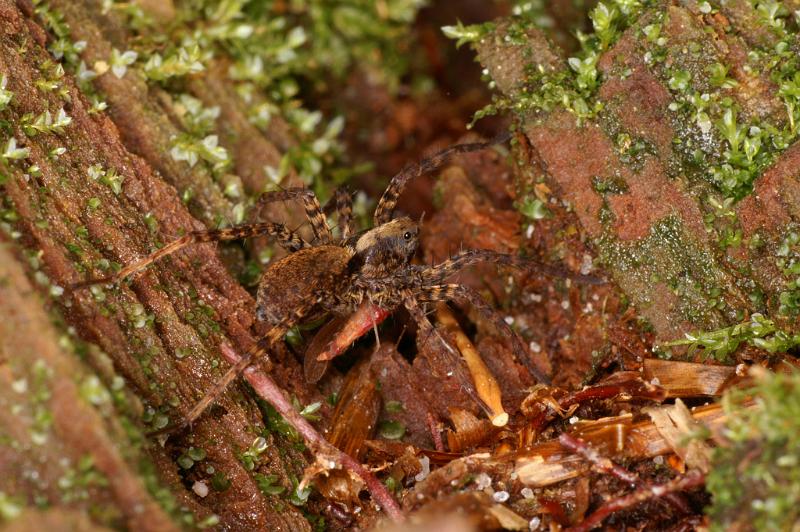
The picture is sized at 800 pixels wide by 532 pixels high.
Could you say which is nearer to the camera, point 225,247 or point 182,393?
point 182,393

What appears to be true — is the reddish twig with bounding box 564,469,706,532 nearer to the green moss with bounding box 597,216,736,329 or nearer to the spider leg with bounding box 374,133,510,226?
the green moss with bounding box 597,216,736,329

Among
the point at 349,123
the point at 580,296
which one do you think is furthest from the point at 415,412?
the point at 349,123

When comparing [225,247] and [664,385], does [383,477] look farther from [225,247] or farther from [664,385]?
[225,247]

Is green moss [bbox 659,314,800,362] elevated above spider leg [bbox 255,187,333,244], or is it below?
below

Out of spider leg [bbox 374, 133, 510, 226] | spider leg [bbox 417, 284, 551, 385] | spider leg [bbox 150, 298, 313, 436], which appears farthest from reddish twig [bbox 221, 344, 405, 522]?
spider leg [bbox 374, 133, 510, 226]

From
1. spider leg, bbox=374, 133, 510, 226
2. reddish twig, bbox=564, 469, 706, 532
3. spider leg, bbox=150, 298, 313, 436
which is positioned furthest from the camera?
spider leg, bbox=374, 133, 510, 226

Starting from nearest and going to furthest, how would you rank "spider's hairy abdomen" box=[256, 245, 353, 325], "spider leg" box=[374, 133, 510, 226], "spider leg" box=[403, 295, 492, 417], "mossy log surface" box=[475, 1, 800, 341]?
"mossy log surface" box=[475, 1, 800, 341] < "spider leg" box=[403, 295, 492, 417] < "spider's hairy abdomen" box=[256, 245, 353, 325] < "spider leg" box=[374, 133, 510, 226]

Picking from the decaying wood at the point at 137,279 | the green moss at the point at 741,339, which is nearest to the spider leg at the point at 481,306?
the green moss at the point at 741,339
